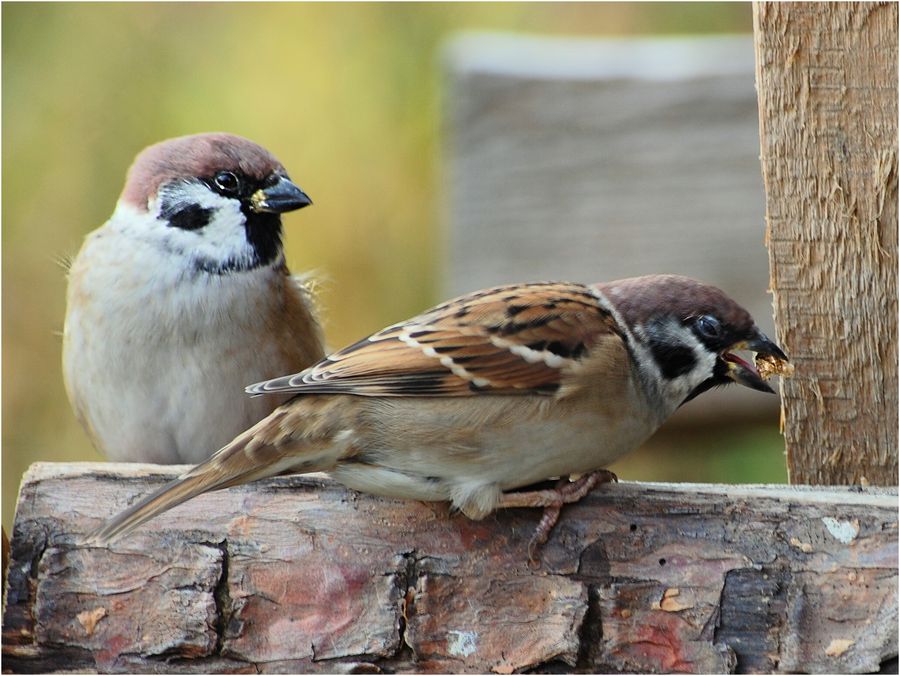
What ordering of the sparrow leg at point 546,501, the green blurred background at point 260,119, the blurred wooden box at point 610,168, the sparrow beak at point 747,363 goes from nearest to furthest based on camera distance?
the sparrow leg at point 546,501 < the sparrow beak at point 747,363 < the blurred wooden box at point 610,168 < the green blurred background at point 260,119

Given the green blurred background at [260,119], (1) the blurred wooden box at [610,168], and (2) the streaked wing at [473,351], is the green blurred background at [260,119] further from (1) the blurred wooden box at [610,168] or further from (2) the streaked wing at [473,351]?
(2) the streaked wing at [473,351]

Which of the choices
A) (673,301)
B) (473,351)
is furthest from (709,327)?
(473,351)

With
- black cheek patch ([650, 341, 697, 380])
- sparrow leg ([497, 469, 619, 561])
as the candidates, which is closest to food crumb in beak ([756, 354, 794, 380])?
black cheek patch ([650, 341, 697, 380])

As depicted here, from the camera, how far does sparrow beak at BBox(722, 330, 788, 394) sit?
2.12 m

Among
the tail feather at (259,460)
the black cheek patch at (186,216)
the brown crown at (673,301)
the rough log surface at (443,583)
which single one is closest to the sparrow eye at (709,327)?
the brown crown at (673,301)

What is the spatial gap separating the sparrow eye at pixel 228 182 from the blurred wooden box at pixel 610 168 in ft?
3.03

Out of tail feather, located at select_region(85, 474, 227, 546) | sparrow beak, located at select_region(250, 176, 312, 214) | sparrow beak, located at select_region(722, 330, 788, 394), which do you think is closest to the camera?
tail feather, located at select_region(85, 474, 227, 546)

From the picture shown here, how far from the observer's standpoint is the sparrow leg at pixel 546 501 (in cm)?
201

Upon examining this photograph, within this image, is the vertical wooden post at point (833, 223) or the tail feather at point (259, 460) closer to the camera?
the tail feather at point (259, 460)

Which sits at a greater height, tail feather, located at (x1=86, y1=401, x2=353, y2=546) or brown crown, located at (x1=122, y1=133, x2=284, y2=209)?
brown crown, located at (x1=122, y1=133, x2=284, y2=209)

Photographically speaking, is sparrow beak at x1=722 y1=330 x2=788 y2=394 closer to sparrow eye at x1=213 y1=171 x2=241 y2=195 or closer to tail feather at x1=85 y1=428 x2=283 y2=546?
tail feather at x1=85 y1=428 x2=283 y2=546

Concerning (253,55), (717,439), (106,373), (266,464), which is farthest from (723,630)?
(253,55)

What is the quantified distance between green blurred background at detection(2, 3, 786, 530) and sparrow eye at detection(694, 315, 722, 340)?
246 cm

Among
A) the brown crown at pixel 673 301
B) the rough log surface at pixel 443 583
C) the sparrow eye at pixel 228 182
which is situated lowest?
the rough log surface at pixel 443 583
